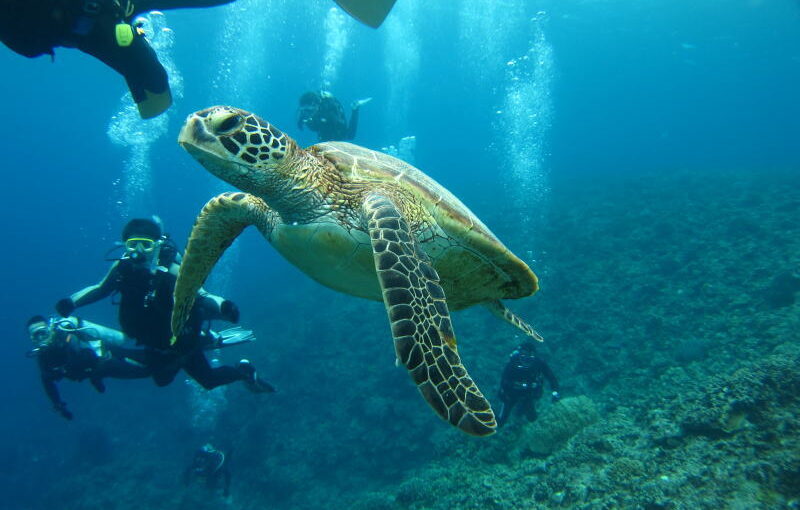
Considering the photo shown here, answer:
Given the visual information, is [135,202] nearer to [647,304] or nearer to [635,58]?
[647,304]

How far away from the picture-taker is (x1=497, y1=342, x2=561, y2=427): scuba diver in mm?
6209

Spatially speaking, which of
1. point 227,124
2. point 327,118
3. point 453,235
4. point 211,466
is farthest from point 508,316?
point 327,118

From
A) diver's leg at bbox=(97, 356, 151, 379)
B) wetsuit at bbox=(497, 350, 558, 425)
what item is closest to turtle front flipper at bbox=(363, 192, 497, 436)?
wetsuit at bbox=(497, 350, 558, 425)

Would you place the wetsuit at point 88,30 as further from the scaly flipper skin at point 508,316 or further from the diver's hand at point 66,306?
the scaly flipper skin at point 508,316

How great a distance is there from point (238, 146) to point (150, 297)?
3.18 metres

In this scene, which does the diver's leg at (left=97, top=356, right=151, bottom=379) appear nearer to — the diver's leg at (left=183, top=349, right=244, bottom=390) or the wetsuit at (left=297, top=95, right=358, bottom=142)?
the diver's leg at (left=183, top=349, right=244, bottom=390)

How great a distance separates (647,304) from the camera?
910 centimetres

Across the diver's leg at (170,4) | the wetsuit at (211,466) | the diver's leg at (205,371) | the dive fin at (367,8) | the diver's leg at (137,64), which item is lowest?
the wetsuit at (211,466)

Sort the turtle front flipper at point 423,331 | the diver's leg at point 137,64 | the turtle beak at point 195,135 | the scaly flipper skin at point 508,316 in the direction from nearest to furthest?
1. the turtle front flipper at point 423,331
2. the turtle beak at point 195,135
3. the diver's leg at point 137,64
4. the scaly flipper skin at point 508,316

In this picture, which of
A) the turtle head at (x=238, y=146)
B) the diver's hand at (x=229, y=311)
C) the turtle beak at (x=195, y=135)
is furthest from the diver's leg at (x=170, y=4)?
the diver's hand at (x=229, y=311)

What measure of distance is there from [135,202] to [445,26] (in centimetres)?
8160

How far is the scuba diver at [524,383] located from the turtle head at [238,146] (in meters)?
5.23

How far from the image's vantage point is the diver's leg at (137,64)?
3.15 metres

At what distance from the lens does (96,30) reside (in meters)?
3.04
